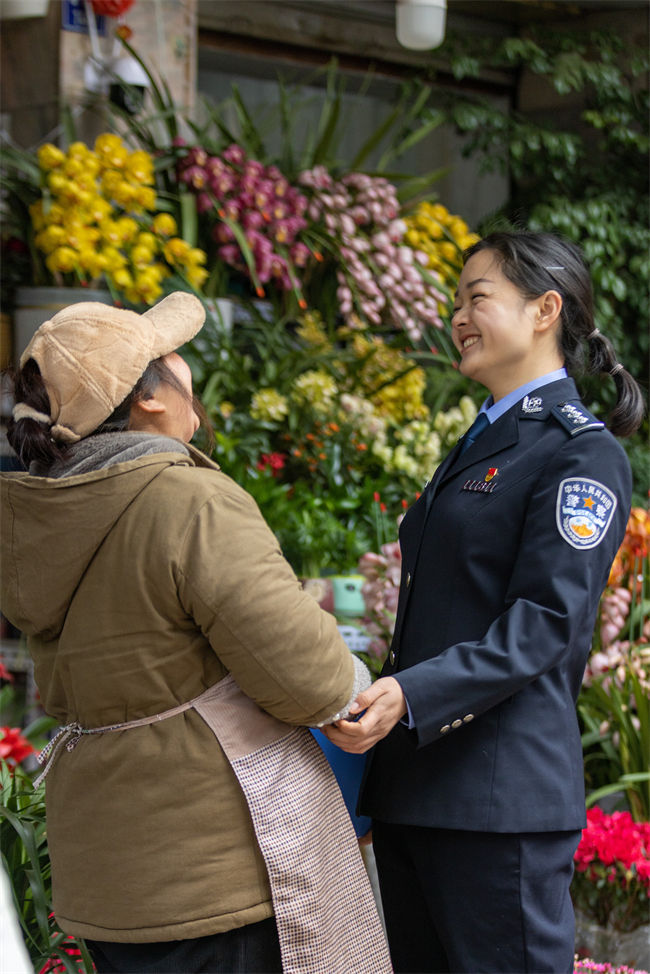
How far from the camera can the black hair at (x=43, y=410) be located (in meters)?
1.34

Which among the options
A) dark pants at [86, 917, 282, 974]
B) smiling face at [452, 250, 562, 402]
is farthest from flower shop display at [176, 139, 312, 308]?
dark pants at [86, 917, 282, 974]

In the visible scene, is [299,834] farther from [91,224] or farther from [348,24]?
[348,24]

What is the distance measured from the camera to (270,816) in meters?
1.34

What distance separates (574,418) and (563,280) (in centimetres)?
23

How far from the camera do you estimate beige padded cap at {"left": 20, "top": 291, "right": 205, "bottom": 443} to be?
4.33ft

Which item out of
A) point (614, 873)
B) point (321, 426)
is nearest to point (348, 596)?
point (321, 426)

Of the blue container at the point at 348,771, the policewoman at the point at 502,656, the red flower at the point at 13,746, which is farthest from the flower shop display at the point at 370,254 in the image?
the blue container at the point at 348,771

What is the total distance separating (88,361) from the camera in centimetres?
132

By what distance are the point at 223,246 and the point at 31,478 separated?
2.34m

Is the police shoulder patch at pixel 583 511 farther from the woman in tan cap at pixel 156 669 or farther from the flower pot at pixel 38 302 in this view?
the flower pot at pixel 38 302

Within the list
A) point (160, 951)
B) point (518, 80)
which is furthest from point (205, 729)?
point (518, 80)

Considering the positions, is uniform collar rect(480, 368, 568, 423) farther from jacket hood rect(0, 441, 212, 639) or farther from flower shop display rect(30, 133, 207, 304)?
flower shop display rect(30, 133, 207, 304)

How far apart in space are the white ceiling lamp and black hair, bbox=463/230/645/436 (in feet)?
5.51

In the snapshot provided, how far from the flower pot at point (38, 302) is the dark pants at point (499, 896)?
205 cm
